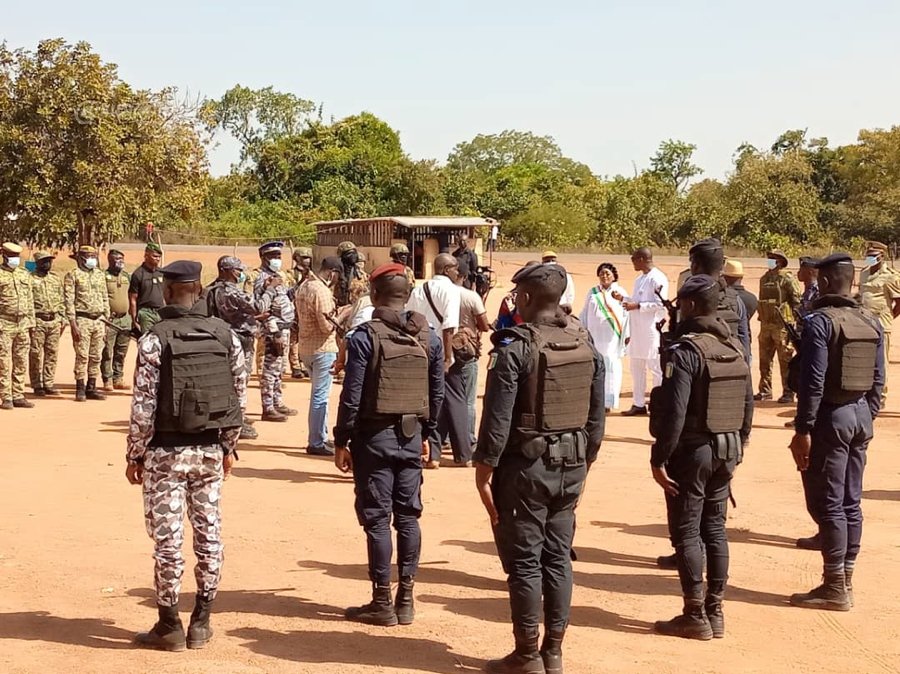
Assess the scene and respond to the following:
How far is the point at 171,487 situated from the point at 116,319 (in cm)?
1004

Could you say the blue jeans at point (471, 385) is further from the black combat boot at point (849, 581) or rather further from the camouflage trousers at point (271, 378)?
the black combat boot at point (849, 581)

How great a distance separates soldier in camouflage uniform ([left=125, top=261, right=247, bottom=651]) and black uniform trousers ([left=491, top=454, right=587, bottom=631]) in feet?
4.60

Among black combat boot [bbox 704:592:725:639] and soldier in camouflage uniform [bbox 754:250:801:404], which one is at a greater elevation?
soldier in camouflage uniform [bbox 754:250:801:404]

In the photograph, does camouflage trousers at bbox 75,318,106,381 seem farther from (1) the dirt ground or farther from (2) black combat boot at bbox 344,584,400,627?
(2) black combat boot at bbox 344,584,400,627

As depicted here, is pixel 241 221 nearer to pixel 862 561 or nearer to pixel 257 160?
pixel 257 160

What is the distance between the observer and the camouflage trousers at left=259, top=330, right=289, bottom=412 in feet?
41.0

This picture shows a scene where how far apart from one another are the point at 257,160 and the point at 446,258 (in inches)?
2443

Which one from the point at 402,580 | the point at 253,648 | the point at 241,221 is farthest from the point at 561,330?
the point at 241,221

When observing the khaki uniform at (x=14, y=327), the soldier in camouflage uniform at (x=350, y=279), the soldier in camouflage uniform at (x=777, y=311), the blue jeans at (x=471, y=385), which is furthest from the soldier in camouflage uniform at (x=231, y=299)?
the soldier in camouflage uniform at (x=777, y=311)

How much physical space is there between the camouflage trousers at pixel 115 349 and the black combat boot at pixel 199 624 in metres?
9.68

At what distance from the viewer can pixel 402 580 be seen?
6.16 meters

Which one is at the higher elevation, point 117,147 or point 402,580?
point 117,147

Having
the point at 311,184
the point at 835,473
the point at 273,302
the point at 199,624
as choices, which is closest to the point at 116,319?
the point at 273,302

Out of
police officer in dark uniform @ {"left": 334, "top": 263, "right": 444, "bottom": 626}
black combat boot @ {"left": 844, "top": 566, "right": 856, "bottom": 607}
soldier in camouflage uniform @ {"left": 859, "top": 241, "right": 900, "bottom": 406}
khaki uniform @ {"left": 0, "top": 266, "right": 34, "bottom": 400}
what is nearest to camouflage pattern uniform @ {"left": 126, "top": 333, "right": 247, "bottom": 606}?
police officer in dark uniform @ {"left": 334, "top": 263, "right": 444, "bottom": 626}
